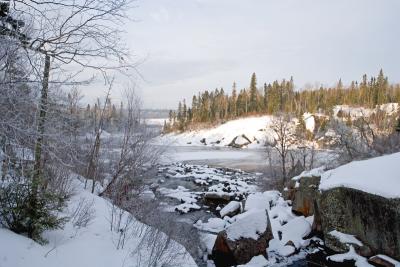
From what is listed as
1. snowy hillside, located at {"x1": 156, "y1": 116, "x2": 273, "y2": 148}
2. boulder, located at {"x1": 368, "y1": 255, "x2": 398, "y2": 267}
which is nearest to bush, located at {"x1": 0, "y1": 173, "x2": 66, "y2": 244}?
boulder, located at {"x1": 368, "y1": 255, "x2": 398, "y2": 267}

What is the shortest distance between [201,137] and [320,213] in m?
77.4

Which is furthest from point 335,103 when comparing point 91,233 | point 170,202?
point 91,233

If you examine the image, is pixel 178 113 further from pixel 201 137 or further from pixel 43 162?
pixel 43 162

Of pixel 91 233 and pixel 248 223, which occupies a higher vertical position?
pixel 91 233

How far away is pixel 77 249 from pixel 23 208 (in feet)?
3.94

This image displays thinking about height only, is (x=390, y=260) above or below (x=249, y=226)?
below

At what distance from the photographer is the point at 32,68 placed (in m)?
4.02

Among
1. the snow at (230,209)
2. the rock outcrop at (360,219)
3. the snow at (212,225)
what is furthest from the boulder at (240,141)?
the rock outcrop at (360,219)

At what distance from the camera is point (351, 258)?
12.1m

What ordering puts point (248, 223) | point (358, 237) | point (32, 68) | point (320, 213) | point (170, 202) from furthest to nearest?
point (170, 202) < point (320, 213) < point (248, 223) < point (358, 237) < point (32, 68)

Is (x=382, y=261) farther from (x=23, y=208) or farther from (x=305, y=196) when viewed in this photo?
(x=23, y=208)

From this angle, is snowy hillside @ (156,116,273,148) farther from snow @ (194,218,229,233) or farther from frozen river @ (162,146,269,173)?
snow @ (194,218,229,233)

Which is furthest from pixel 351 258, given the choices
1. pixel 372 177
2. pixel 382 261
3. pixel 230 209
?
pixel 230 209

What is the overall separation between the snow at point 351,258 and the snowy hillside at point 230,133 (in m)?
65.7
